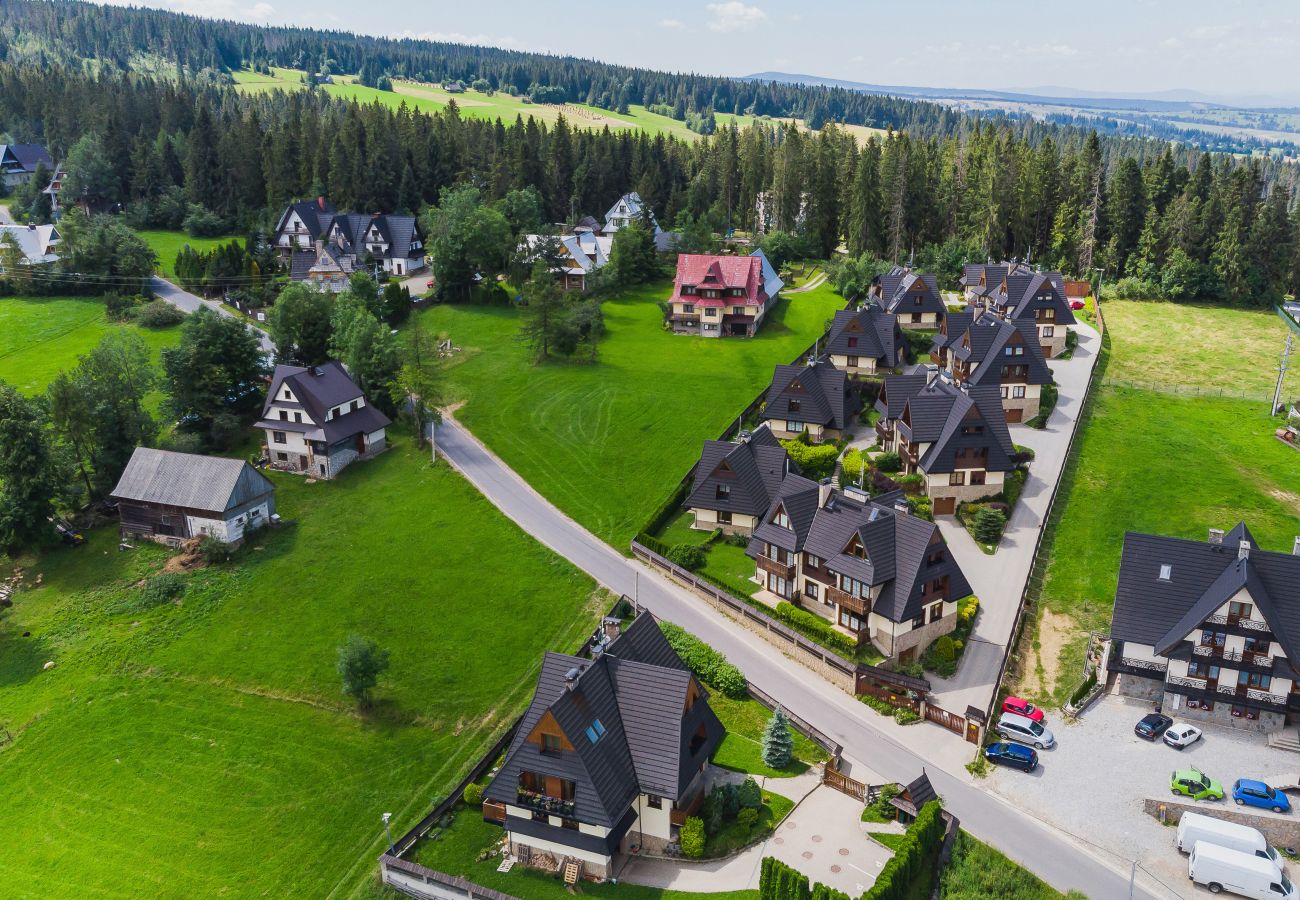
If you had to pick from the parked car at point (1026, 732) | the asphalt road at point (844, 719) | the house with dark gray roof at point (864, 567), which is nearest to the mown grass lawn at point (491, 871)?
the asphalt road at point (844, 719)

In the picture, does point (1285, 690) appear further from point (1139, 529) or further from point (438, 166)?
point (438, 166)

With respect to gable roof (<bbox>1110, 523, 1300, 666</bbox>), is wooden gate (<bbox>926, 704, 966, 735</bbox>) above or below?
below

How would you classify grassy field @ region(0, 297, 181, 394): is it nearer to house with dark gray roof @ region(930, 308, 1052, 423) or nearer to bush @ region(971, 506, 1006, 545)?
house with dark gray roof @ region(930, 308, 1052, 423)

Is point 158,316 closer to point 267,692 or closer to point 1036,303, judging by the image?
point 267,692

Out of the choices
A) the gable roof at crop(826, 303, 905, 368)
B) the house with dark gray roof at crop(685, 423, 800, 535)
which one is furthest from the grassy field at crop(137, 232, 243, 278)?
the house with dark gray roof at crop(685, 423, 800, 535)

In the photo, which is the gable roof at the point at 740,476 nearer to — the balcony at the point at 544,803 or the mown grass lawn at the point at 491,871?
the mown grass lawn at the point at 491,871

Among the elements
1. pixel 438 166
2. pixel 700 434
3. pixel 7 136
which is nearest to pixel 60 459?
pixel 700 434

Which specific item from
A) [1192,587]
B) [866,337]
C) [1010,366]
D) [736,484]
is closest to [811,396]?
[736,484]
